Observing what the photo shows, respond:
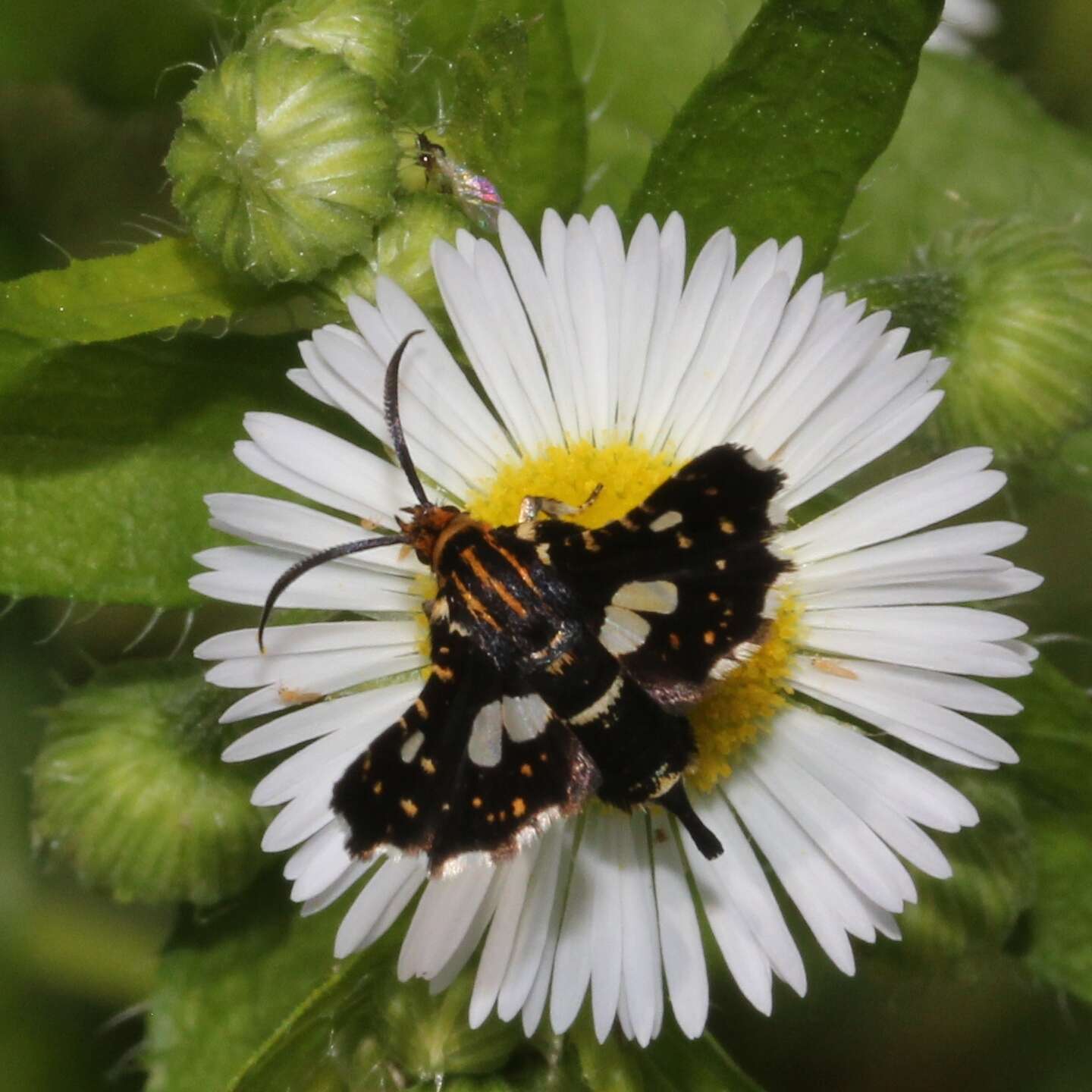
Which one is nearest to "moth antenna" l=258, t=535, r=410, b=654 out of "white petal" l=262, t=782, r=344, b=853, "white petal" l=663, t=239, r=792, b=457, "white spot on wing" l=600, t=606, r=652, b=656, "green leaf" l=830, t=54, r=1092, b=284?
"white petal" l=262, t=782, r=344, b=853

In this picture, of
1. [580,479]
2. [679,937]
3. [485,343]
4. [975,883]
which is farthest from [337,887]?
[975,883]

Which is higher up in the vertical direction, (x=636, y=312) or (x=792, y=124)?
(x=792, y=124)

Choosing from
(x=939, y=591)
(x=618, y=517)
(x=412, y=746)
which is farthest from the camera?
(x=618, y=517)

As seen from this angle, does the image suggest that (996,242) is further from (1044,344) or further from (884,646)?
(884,646)

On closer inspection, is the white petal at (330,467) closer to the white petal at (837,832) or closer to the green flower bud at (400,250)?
the green flower bud at (400,250)

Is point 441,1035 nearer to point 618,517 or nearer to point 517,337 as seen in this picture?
point 618,517

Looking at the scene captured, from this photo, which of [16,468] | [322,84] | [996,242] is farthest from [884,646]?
[16,468]

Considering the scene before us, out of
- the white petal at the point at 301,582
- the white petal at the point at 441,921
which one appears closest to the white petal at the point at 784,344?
the white petal at the point at 301,582

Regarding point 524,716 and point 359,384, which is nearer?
point 524,716
